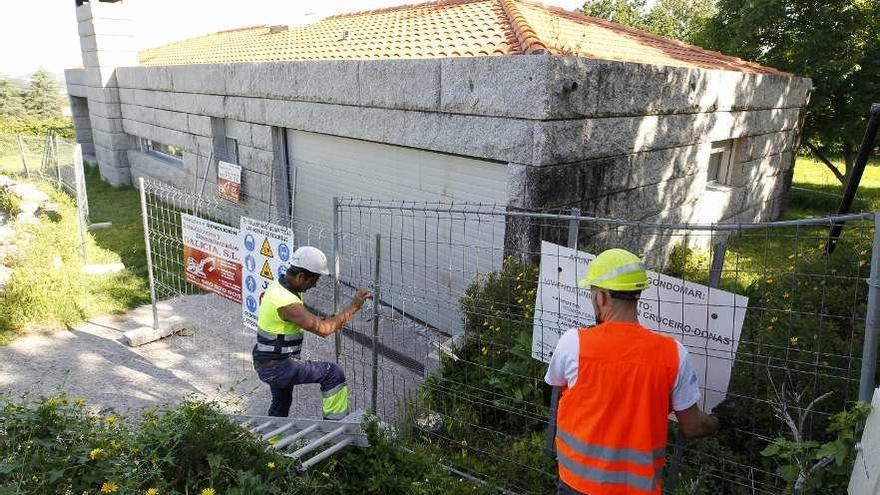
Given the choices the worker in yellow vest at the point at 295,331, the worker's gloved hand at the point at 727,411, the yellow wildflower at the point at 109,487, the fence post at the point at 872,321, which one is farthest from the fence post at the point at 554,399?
the yellow wildflower at the point at 109,487

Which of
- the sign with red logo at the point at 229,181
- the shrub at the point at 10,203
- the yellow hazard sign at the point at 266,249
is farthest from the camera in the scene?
the shrub at the point at 10,203

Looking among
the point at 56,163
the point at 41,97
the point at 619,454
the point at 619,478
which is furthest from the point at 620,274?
the point at 41,97

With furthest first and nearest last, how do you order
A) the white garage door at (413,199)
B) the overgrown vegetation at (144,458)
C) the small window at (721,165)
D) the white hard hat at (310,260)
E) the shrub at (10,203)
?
the shrub at (10,203) < the small window at (721,165) < the white garage door at (413,199) < the white hard hat at (310,260) < the overgrown vegetation at (144,458)

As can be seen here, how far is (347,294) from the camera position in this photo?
24.6 ft

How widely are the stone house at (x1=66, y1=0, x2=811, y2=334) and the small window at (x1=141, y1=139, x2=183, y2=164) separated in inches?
15.2

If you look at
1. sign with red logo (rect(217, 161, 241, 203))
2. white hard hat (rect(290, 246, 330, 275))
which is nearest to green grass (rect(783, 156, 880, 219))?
sign with red logo (rect(217, 161, 241, 203))

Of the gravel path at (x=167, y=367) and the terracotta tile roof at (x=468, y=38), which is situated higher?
the terracotta tile roof at (x=468, y=38)

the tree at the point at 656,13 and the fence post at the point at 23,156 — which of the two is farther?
the tree at the point at 656,13

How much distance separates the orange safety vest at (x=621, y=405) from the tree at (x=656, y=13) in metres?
35.7

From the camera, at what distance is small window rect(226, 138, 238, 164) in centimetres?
1033

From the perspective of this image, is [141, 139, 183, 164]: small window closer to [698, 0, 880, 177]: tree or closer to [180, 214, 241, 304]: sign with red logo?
[180, 214, 241, 304]: sign with red logo

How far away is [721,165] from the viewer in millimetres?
9328

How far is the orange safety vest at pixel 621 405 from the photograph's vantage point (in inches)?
87.6

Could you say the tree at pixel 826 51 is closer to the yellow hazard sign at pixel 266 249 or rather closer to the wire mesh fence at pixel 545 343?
the wire mesh fence at pixel 545 343
